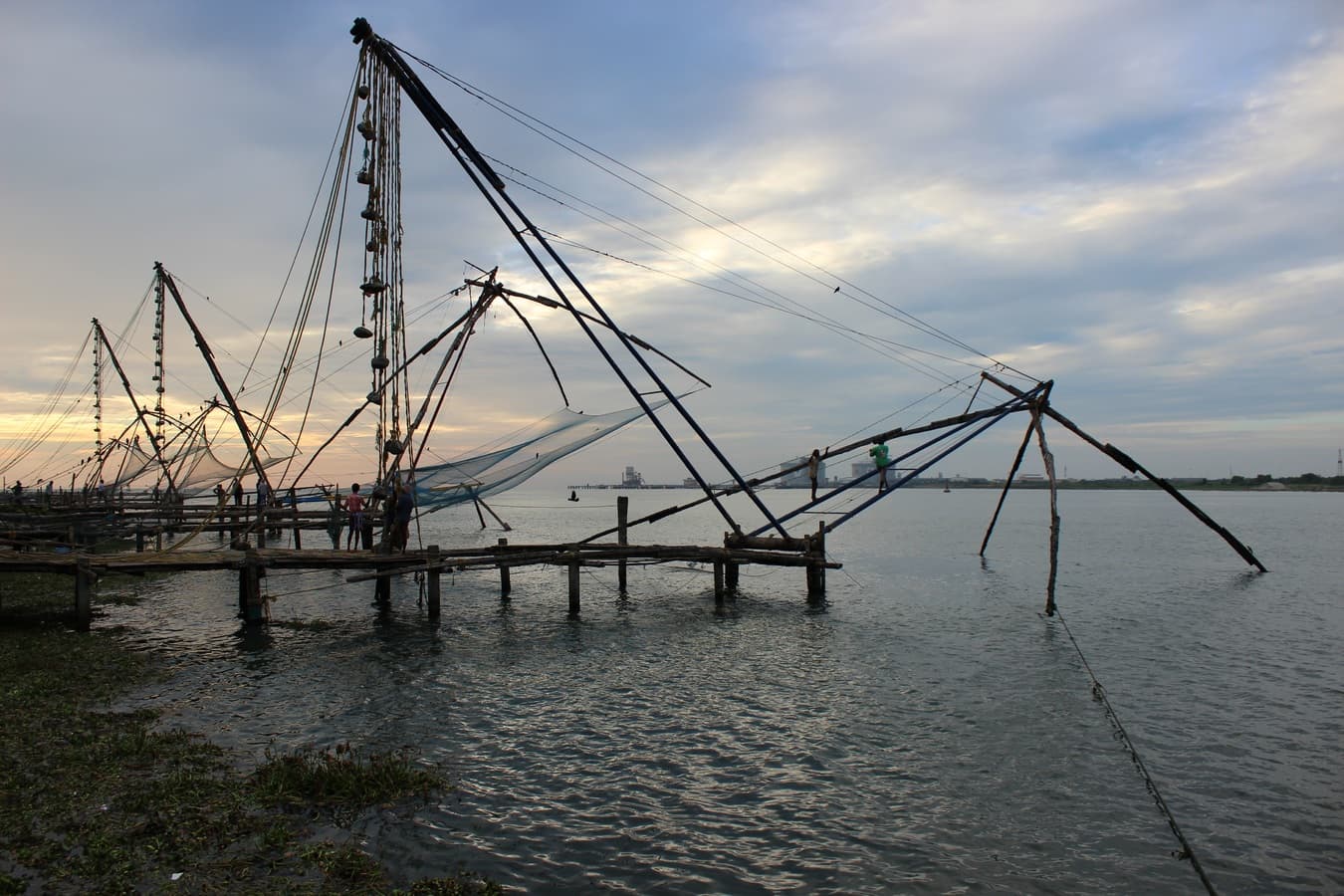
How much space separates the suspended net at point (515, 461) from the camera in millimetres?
21875

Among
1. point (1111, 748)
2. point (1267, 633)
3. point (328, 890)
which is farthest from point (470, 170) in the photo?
point (1267, 633)

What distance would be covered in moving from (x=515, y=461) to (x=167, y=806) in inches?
637

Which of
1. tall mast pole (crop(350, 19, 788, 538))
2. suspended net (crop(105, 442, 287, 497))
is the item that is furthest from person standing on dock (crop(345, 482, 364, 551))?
tall mast pole (crop(350, 19, 788, 538))

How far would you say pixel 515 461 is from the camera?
23.5m

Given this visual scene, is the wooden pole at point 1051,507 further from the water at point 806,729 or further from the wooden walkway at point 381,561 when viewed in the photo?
the wooden walkway at point 381,561

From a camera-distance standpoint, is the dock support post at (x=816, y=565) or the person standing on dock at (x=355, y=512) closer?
the dock support post at (x=816, y=565)

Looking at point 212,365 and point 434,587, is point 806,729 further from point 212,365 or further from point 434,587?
point 212,365

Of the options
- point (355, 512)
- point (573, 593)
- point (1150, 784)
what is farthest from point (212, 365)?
point (1150, 784)

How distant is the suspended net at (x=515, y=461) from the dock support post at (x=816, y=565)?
19.8 ft

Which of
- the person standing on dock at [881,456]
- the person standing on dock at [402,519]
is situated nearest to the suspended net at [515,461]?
the person standing on dock at [402,519]

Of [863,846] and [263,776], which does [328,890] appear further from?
[863,846]

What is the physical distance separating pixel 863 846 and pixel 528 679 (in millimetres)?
7575

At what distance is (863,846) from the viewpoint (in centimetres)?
794

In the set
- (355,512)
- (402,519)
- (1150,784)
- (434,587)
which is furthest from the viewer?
(355,512)
